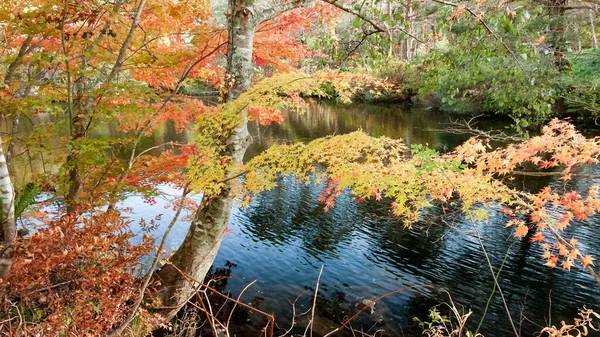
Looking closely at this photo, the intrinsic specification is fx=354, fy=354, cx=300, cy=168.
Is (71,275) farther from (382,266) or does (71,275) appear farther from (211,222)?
(382,266)

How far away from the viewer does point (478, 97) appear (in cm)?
2367

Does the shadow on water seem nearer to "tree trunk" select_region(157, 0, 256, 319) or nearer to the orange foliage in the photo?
"tree trunk" select_region(157, 0, 256, 319)

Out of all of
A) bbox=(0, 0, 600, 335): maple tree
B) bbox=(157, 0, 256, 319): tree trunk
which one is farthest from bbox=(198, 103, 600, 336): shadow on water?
bbox=(0, 0, 600, 335): maple tree

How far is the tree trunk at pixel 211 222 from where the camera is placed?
19.7 ft

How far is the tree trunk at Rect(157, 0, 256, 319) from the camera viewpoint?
236 inches

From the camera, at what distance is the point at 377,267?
912 centimetres

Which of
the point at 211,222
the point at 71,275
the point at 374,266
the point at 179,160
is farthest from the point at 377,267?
the point at 71,275

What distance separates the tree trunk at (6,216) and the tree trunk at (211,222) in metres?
2.87

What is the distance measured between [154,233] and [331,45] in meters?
7.88

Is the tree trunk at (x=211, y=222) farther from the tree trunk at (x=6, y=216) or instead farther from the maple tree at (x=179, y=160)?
the tree trunk at (x=6, y=216)

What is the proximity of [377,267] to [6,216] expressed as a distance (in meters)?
7.75

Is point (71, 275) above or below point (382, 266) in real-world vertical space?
above

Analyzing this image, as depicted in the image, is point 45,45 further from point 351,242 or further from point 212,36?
point 351,242

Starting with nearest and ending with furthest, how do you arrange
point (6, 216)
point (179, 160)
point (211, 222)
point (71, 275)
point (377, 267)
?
point (6, 216)
point (71, 275)
point (211, 222)
point (179, 160)
point (377, 267)
